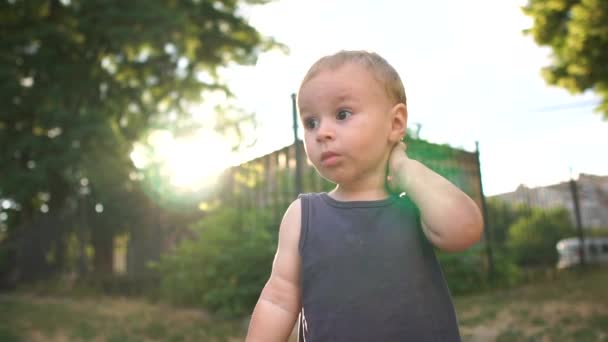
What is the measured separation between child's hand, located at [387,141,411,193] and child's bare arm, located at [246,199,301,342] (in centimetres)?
30

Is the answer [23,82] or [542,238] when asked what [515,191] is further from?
[23,82]

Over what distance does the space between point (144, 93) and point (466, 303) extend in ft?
32.5

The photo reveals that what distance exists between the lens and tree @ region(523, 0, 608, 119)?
32.5 feet

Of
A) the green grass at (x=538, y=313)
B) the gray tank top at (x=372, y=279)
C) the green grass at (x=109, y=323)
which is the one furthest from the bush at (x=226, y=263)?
the gray tank top at (x=372, y=279)

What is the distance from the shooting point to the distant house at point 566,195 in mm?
11461

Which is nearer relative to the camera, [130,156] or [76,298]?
[76,298]

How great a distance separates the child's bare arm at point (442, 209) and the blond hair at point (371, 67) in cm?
23

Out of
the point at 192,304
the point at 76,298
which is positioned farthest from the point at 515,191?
the point at 76,298

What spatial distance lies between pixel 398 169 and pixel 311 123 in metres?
0.28

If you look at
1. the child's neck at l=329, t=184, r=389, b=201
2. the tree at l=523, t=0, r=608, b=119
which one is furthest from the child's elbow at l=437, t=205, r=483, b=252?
the tree at l=523, t=0, r=608, b=119

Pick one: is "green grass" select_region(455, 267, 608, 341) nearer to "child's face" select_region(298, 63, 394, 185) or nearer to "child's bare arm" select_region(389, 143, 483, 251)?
"child's bare arm" select_region(389, 143, 483, 251)

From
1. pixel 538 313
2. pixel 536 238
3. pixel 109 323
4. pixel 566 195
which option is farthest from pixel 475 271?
pixel 566 195

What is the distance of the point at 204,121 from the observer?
1373 cm

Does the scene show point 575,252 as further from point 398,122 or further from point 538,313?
point 398,122
